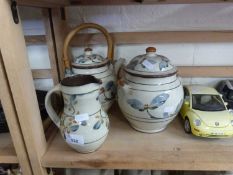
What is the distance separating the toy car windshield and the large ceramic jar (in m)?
0.10

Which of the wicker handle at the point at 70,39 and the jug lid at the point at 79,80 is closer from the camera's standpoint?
the jug lid at the point at 79,80

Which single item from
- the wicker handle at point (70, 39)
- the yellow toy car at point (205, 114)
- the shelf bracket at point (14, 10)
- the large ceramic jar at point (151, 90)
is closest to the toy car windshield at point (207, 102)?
the yellow toy car at point (205, 114)

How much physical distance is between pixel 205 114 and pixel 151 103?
0.18 metres

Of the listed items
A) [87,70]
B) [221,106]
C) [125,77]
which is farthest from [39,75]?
[221,106]

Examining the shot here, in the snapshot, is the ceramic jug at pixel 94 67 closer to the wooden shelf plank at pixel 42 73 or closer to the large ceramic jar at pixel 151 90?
the large ceramic jar at pixel 151 90

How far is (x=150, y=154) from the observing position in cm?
54

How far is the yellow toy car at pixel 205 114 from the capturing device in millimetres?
572

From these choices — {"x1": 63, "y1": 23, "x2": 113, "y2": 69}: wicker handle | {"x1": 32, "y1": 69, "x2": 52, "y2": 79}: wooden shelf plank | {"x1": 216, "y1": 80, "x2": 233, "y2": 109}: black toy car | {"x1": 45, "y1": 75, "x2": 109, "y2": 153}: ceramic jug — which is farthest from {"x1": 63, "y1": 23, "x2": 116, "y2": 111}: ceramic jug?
A: {"x1": 216, "y1": 80, "x2": 233, "y2": 109}: black toy car

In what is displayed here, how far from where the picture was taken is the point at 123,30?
0.78 meters

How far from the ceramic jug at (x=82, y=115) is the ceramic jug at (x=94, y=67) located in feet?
0.35

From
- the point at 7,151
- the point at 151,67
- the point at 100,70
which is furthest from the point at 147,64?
the point at 7,151

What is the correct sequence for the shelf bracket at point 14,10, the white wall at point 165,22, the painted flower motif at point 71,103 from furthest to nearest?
the white wall at point 165,22 → the painted flower motif at point 71,103 → the shelf bracket at point 14,10

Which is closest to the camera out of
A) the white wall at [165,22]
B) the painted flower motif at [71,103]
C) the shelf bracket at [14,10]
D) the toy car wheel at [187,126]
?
the shelf bracket at [14,10]

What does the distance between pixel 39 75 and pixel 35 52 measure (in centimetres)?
9
